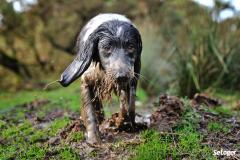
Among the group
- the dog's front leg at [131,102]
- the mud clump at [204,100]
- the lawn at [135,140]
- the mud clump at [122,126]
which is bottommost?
the lawn at [135,140]

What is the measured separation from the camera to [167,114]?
622cm

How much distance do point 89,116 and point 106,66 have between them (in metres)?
0.80

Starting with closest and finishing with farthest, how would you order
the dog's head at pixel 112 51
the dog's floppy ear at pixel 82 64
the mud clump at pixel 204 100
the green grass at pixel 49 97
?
the dog's head at pixel 112 51
the dog's floppy ear at pixel 82 64
the mud clump at pixel 204 100
the green grass at pixel 49 97

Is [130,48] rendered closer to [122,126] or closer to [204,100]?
[122,126]

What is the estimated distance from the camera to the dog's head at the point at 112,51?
4.81 meters

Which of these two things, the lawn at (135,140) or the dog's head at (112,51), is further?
the lawn at (135,140)

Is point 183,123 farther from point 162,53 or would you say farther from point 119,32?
point 162,53

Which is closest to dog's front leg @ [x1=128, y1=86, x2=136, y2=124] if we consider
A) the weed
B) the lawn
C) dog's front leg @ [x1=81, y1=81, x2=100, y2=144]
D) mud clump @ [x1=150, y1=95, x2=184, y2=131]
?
the lawn

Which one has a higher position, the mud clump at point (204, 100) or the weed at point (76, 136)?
the mud clump at point (204, 100)

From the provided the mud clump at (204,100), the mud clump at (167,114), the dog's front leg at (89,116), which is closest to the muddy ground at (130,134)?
the mud clump at (167,114)

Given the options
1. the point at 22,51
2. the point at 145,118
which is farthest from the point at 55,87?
the point at 145,118

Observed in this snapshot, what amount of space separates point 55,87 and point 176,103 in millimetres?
8437

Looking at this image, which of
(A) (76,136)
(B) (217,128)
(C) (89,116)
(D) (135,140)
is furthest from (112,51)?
(B) (217,128)

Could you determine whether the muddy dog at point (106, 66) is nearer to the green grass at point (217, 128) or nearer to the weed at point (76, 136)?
the weed at point (76, 136)
